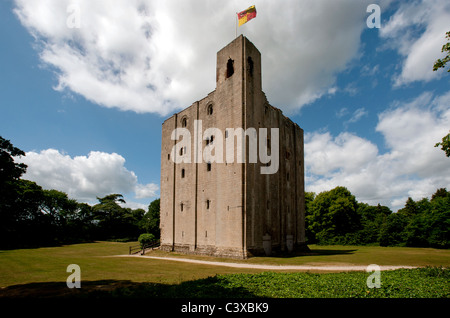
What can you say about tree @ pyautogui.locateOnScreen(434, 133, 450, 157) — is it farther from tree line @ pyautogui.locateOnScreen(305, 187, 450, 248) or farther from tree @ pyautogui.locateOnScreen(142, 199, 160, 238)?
tree @ pyautogui.locateOnScreen(142, 199, 160, 238)

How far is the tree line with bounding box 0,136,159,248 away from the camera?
44.5 meters

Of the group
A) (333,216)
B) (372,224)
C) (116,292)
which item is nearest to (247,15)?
(116,292)

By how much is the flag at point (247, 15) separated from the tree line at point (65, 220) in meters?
42.4

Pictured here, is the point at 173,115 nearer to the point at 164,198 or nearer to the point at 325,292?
the point at 164,198

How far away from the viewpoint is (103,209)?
180ft

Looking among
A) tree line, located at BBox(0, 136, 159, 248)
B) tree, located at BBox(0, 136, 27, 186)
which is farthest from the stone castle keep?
tree line, located at BBox(0, 136, 159, 248)

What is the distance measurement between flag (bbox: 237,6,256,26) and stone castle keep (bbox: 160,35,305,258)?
1725mm

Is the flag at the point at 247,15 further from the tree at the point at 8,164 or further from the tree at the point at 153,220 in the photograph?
the tree at the point at 153,220

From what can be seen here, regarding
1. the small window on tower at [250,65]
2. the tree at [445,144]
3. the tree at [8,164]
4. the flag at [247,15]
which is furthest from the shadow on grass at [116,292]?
the flag at [247,15]

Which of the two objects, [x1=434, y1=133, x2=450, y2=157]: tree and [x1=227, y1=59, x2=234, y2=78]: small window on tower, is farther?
[x1=227, y1=59, x2=234, y2=78]: small window on tower

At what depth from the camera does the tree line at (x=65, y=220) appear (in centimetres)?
4447

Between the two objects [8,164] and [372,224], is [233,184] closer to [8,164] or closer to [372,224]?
[8,164]
